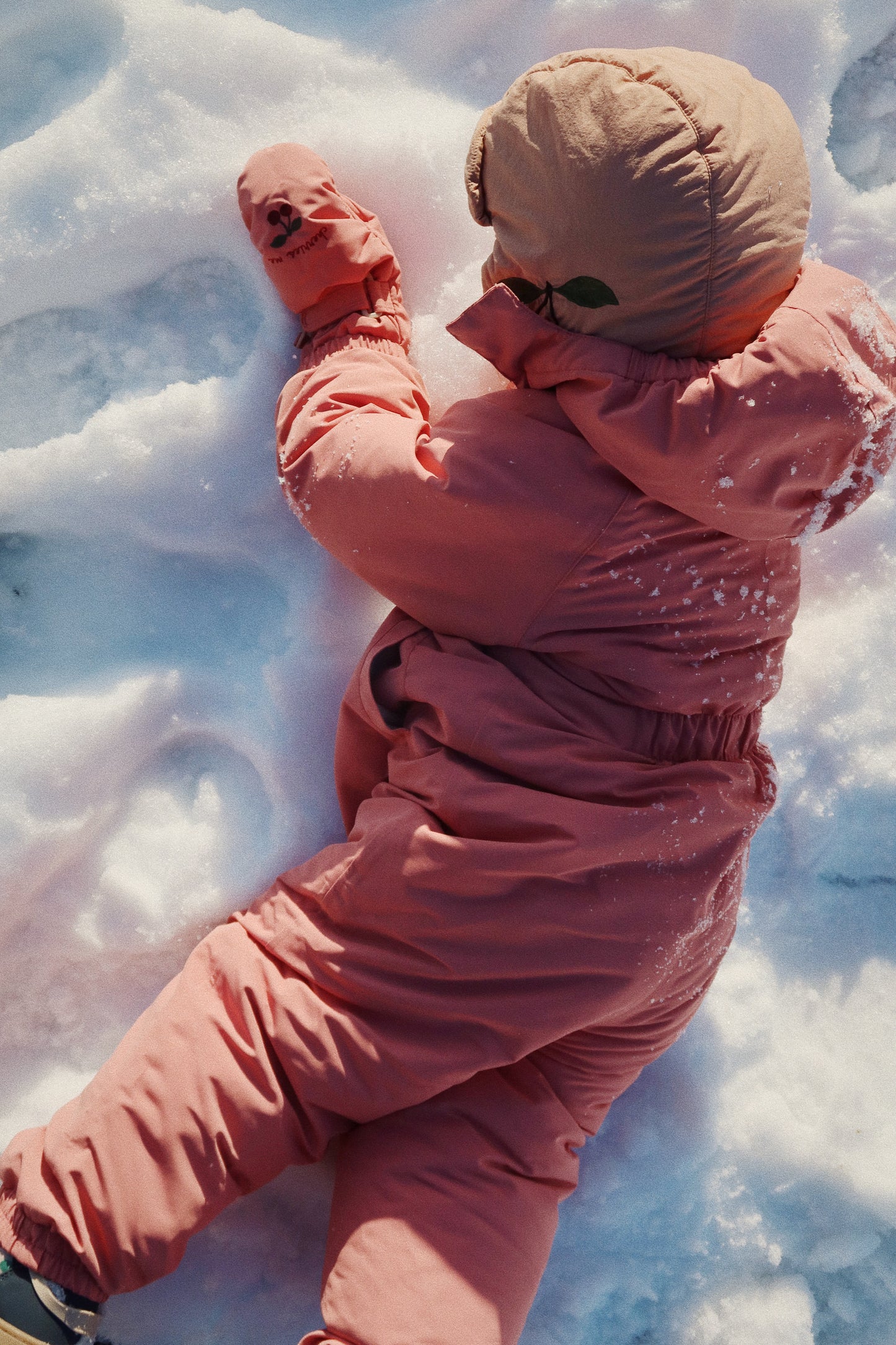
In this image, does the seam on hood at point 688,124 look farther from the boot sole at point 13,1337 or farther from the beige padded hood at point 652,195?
the boot sole at point 13,1337

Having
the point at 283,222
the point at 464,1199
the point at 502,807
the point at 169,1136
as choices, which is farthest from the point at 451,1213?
the point at 283,222

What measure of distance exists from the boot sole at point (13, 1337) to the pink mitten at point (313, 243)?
0.90 meters

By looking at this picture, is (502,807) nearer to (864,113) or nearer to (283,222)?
(283,222)

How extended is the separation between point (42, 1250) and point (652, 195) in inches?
35.5

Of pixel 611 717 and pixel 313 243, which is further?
pixel 313 243

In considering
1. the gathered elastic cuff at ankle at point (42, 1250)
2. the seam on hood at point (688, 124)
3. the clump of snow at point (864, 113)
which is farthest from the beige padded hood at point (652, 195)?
the gathered elastic cuff at ankle at point (42, 1250)

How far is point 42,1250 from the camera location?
794mm

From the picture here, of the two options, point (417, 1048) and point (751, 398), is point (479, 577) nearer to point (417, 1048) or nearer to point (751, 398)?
point (751, 398)

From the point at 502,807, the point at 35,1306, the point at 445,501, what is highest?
the point at 445,501

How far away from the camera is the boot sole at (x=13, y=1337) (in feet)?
2.55

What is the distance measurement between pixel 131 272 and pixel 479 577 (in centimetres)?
56

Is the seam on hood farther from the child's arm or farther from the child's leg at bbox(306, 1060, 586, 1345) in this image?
the child's leg at bbox(306, 1060, 586, 1345)

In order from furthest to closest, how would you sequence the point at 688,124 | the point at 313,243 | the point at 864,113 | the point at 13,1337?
the point at 864,113 → the point at 313,243 → the point at 13,1337 → the point at 688,124

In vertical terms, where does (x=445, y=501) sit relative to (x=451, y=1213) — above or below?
above
